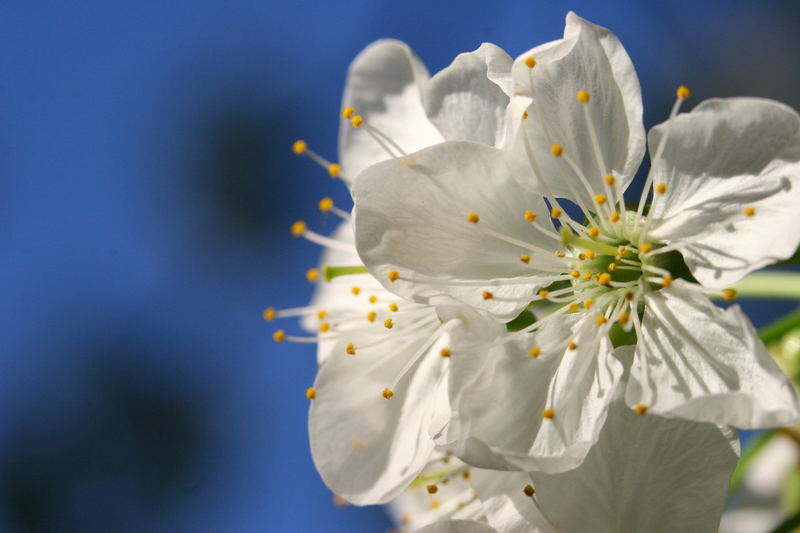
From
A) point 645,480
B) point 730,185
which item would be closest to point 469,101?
point 730,185

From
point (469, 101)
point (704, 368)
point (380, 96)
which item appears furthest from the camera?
point (380, 96)

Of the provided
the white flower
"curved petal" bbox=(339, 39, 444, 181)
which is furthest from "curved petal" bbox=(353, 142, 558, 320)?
"curved petal" bbox=(339, 39, 444, 181)

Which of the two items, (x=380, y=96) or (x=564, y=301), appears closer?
(x=564, y=301)

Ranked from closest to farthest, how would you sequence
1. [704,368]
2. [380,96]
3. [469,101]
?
[704,368] → [469,101] → [380,96]

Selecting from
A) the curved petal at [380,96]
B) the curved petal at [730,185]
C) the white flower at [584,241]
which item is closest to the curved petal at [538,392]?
the white flower at [584,241]

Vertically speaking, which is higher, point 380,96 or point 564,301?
point 380,96

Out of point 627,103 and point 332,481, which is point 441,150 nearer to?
point 627,103

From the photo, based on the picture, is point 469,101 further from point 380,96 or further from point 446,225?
point 380,96
